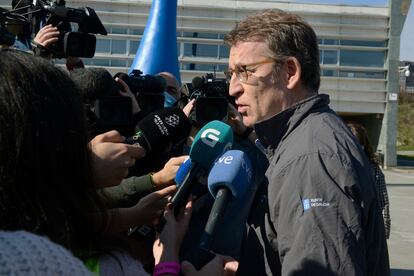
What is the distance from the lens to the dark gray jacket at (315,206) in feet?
4.92

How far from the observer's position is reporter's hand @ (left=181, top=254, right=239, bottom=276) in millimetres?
1562

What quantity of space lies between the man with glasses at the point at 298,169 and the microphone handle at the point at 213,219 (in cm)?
19

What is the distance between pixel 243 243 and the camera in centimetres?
187

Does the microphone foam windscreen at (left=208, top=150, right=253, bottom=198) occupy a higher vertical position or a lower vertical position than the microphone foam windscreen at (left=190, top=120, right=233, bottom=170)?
lower

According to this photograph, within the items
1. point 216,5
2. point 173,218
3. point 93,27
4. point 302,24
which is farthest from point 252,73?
point 216,5

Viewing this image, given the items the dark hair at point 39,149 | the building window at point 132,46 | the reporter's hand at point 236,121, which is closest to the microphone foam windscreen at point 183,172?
the dark hair at point 39,149

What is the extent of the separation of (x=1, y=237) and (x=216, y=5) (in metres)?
19.0

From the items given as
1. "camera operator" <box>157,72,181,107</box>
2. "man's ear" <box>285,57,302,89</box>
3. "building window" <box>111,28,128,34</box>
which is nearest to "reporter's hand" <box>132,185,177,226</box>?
"man's ear" <box>285,57,302,89</box>

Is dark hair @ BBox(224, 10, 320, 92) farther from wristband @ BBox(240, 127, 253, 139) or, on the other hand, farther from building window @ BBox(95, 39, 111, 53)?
building window @ BBox(95, 39, 111, 53)

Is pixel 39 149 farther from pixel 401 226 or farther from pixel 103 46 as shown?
pixel 103 46

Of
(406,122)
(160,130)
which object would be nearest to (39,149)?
(160,130)

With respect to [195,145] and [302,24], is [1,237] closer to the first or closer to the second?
[195,145]

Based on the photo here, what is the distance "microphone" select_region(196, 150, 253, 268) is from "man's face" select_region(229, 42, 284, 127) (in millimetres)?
319

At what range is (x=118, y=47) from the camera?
1831 cm
